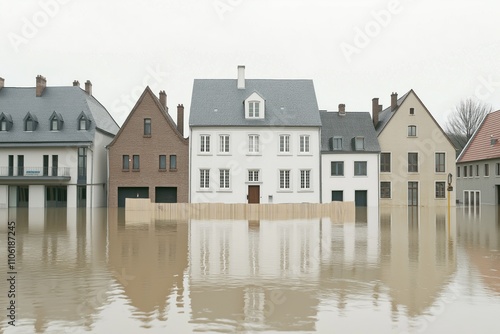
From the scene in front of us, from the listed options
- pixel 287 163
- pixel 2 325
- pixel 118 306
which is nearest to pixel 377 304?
pixel 118 306

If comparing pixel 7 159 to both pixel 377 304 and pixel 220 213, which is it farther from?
pixel 377 304

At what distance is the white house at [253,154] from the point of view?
47062 millimetres

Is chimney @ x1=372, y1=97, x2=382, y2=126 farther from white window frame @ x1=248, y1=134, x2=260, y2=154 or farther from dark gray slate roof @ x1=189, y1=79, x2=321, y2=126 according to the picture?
white window frame @ x1=248, y1=134, x2=260, y2=154

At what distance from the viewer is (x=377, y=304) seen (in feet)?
31.0

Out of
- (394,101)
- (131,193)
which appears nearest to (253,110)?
(131,193)

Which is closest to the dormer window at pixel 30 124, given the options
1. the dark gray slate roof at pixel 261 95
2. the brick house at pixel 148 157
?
the brick house at pixel 148 157

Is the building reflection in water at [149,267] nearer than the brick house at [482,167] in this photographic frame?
Yes

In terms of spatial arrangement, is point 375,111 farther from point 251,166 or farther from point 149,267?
point 149,267

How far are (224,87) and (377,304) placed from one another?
4315cm

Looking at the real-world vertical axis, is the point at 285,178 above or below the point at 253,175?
below

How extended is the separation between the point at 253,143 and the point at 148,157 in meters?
9.92

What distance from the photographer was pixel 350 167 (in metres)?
49.6

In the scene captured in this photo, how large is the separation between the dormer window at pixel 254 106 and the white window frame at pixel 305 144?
4.34m

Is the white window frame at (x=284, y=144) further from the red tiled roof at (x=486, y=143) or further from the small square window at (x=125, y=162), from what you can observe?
the red tiled roof at (x=486, y=143)
